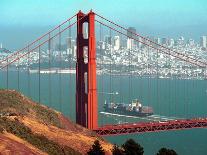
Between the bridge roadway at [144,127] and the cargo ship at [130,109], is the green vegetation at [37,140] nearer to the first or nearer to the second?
the bridge roadway at [144,127]

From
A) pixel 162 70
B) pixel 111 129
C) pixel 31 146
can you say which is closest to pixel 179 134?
pixel 111 129

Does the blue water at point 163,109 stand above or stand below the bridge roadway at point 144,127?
below

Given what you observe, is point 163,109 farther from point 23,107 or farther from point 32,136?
point 32,136

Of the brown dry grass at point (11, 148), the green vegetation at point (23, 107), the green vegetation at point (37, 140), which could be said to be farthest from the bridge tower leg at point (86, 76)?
the brown dry grass at point (11, 148)

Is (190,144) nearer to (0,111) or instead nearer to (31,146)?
(0,111)

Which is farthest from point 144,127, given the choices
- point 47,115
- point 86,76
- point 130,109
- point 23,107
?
point 130,109
